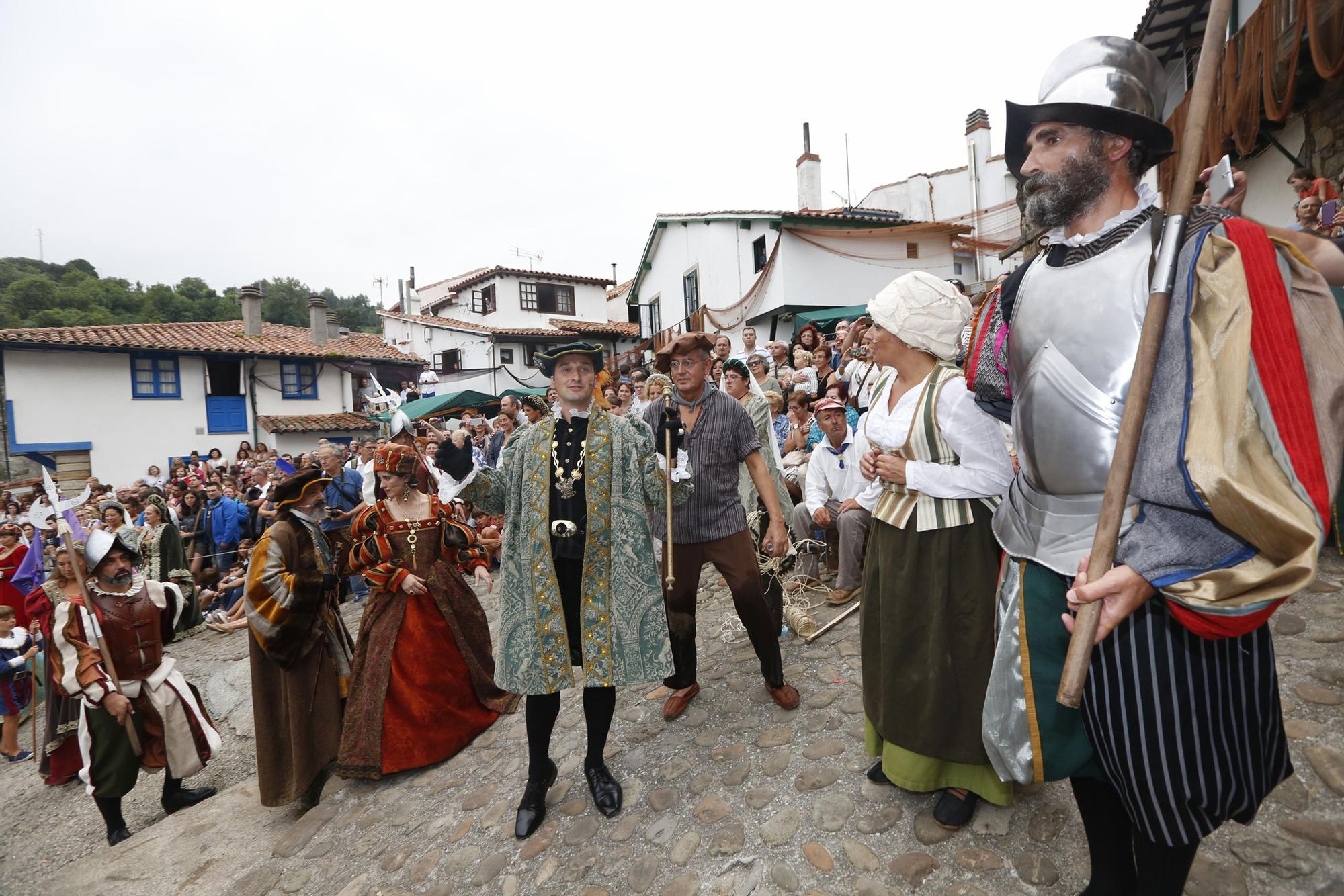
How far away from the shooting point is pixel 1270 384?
128cm

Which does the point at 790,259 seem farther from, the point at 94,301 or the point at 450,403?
the point at 94,301

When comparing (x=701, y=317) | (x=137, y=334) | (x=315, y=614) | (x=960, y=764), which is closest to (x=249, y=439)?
(x=137, y=334)

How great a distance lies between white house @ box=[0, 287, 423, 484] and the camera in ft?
68.9

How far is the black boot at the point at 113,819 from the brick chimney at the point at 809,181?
21.7m

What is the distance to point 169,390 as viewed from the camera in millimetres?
23188

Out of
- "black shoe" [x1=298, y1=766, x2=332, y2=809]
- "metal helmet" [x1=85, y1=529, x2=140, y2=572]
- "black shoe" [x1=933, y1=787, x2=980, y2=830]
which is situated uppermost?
"metal helmet" [x1=85, y1=529, x2=140, y2=572]

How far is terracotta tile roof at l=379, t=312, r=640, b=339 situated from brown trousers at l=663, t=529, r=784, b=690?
26467 millimetres

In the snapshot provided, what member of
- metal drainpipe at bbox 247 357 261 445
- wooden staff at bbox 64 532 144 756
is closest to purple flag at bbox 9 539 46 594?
wooden staff at bbox 64 532 144 756

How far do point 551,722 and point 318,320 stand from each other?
2871cm

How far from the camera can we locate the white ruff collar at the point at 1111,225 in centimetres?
167

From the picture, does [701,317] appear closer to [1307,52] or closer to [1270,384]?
[1307,52]

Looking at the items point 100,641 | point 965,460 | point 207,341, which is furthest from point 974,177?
point 207,341

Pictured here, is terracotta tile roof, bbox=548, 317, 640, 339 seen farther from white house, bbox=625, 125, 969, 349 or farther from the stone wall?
the stone wall

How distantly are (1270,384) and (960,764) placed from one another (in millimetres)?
1822
